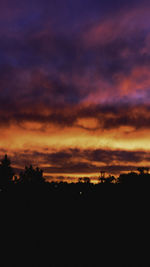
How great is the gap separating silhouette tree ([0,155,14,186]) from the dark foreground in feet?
135

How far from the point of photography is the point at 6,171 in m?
59.2

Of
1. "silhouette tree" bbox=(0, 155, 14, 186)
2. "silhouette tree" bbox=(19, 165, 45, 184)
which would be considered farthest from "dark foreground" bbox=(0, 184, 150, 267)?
"silhouette tree" bbox=(19, 165, 45, 184)

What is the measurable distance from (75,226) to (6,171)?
4604 centimetres

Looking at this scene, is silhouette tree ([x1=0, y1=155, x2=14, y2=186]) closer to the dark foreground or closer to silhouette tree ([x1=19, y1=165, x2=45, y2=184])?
silhouette tree ([x1=19, y1=165, x2=45, y2=184])

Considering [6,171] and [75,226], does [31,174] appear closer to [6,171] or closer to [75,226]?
[6,171]

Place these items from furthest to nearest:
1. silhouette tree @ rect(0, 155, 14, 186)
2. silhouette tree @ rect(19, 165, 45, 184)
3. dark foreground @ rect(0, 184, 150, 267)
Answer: silhouette tree @ rect(19, 165, 45, 184) → silhouette tree @ rect(0, 155, 14, 186) → dark foreground @ rect(0, 184, 150, 267)

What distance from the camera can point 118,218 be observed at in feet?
50.9

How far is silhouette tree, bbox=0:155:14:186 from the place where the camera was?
5703 centimetres

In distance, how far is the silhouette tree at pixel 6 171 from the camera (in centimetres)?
5703

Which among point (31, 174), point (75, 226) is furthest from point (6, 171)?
point (75, 226)

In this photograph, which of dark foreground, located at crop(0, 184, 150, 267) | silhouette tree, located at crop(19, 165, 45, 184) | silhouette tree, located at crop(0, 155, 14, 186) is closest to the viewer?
dark foreground, located at crop(0, 184, 150, 267)

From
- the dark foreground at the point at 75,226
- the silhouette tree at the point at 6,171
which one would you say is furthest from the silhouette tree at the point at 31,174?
the dark foreground at the point at 75,226

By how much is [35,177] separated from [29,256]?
4991cm

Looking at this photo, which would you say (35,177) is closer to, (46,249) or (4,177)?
(4,177)
